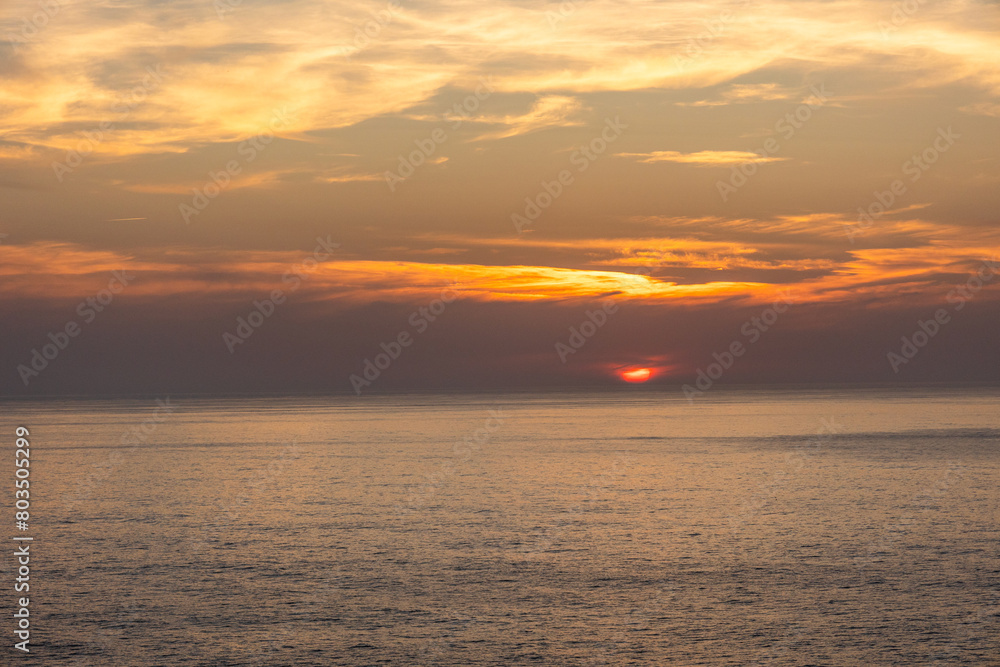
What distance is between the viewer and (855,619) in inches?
1442

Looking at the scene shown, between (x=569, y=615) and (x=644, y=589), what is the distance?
5.17 metres

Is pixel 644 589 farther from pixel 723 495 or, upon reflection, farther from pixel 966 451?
pixel 966 451

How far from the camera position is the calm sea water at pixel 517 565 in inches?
1336

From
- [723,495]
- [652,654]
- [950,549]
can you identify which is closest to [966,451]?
[723,495]

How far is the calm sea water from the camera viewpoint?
33.9m

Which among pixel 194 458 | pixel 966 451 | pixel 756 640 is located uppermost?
pixel 194 458

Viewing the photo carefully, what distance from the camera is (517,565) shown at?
152 ft

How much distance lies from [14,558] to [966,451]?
340 feet

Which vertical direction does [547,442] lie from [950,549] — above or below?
above

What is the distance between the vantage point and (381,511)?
214 ft

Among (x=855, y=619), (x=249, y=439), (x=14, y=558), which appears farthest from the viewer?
(x=249, y=439)

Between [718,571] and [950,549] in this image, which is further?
[950,549]

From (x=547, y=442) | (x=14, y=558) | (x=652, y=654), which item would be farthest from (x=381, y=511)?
(x=547, y=442)

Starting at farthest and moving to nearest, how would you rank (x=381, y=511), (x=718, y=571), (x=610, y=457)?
(x=610, y=457) → (x=381, y=511) → (x=718, y=571)
